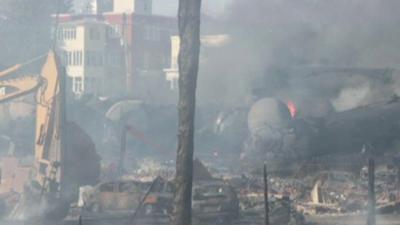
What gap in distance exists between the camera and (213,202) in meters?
22.5

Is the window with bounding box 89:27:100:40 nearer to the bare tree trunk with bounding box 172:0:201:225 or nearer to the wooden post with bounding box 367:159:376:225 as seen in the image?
the wooden post with bounding box 367:159:376:225

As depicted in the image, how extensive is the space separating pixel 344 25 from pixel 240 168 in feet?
80.3

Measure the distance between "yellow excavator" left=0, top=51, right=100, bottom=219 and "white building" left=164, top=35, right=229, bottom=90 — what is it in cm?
3517

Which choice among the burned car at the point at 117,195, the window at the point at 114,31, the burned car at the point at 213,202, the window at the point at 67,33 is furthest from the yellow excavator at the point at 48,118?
the window at the point at 114,31

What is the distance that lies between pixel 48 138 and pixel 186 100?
13.4 m

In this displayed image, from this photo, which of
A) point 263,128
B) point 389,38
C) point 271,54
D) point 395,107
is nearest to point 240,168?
point 263,128

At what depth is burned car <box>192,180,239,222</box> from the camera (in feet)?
73.3

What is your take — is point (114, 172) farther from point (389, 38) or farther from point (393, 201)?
point (389, 38)

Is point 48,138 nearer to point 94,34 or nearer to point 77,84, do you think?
point 94,34

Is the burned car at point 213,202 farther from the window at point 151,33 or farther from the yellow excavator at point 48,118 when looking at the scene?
the window at point 151,33

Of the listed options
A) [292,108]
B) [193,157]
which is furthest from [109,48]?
[193,157]

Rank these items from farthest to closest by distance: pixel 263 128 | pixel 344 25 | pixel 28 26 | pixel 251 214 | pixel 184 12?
pixel 28 26 < pixel 344 25 < pixel 263 128 < pixel 251 214 < pixel 184 12

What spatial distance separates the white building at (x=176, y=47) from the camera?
6662 centimetres

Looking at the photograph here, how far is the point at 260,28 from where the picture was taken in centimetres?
6431
